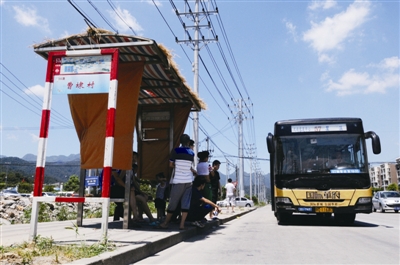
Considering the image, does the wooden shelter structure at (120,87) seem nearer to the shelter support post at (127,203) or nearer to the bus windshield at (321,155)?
the shelter support post at (127,203)

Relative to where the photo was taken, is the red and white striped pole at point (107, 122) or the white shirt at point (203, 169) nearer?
the red and white striped pole at point (107, 122)

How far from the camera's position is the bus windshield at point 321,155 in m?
10.0

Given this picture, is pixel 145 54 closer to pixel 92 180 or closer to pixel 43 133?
pixel 43 133

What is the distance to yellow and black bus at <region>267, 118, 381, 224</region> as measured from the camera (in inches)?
387

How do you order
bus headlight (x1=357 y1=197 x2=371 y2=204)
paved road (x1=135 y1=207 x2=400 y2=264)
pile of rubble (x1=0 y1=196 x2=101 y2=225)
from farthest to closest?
pile of rubble (x1=0 y1=196 x2=101 y2=225), bus headlight (x1=357 y1=197 x2=371 y2=204), paved road (x1=135 y1=207 x2=400 y2=264)

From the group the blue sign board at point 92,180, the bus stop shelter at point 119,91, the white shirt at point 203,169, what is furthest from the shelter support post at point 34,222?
the white shirt at point 203,169

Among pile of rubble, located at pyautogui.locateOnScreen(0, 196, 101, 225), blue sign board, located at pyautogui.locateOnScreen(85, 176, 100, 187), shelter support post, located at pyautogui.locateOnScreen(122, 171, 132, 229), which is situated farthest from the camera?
pile of rubble, located at pyautogui.locateOnScreen(0, 196, 101, 225)

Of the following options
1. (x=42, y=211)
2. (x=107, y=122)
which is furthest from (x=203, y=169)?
(x=42, y=211)

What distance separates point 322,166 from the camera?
10.1 meters

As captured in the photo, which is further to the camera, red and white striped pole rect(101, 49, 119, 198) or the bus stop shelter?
the bus stop shelter

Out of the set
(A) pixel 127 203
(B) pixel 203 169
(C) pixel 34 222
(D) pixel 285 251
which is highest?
(B) pixel 203 169

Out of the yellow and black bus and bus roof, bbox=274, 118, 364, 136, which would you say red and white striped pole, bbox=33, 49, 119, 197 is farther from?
bus roof, bbox=274, 118, 364, 136

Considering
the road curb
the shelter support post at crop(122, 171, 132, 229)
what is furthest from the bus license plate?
the shelter support post at crop(122, 171, 132, 229)

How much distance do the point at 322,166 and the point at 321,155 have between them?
0.35 meters
